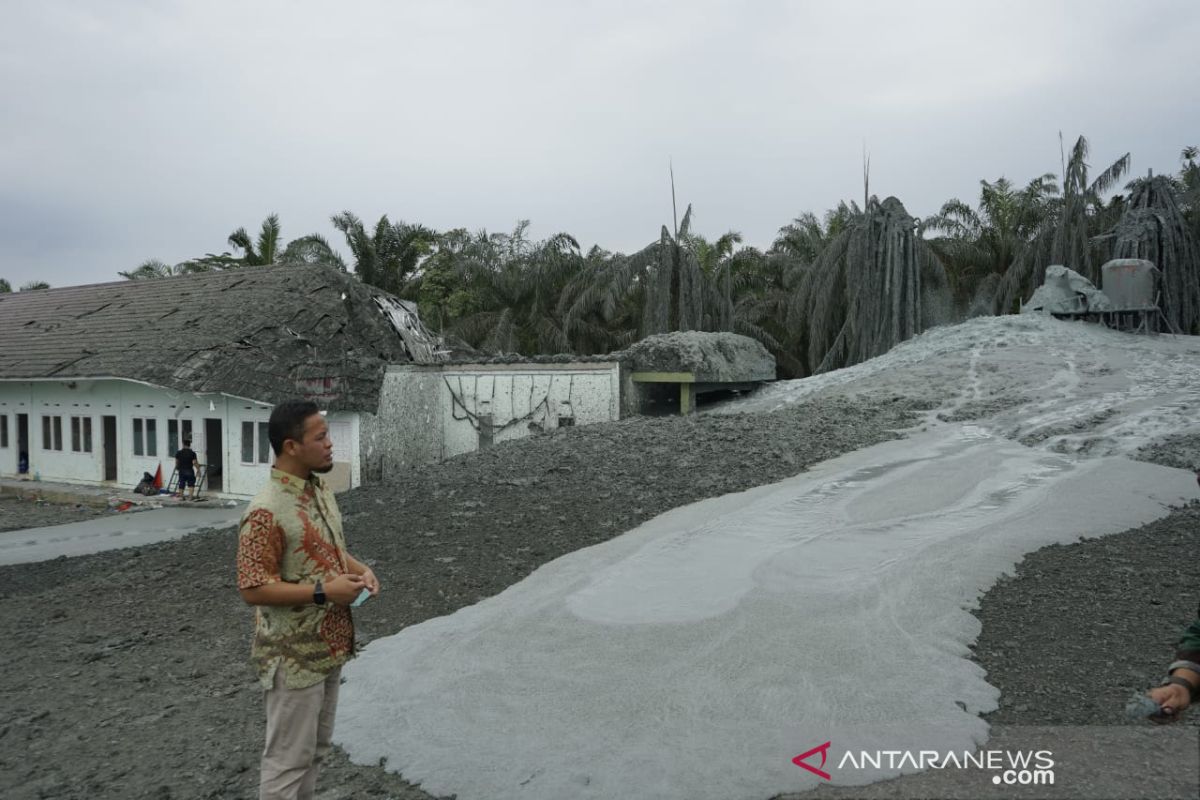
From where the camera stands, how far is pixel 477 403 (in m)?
18.4

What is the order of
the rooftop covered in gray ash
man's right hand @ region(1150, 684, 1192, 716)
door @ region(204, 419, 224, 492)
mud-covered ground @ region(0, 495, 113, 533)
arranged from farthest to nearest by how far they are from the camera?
door @ region(204, 419, 224, 492)
the rooftop covered in gray ash
mud-covered ground @ region(0, 495, 113, 533)
man's right hand @ region(1150, 684, 1192, 716)

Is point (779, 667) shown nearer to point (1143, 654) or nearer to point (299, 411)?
point (1143, 654)

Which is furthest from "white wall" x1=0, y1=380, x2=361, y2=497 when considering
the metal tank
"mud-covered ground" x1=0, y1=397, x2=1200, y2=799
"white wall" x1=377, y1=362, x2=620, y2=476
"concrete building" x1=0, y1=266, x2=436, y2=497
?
the metal tank

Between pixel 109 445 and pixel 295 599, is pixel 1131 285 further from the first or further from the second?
pixel 109 445

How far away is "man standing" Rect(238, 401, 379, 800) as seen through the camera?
3.04 m

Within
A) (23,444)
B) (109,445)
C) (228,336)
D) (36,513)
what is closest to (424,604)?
(228,336)

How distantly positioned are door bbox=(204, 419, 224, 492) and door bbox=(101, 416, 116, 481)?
3183 mm

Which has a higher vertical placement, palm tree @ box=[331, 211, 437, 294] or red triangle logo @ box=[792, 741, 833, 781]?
palm tree @ box=[331, 211, 437, 294]

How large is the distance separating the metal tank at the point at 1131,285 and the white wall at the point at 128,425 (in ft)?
53.2

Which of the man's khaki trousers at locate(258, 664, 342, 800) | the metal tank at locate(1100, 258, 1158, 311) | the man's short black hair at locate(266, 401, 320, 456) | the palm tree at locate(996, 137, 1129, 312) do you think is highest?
the palm tree at locate(996, 137, 1129, 312)

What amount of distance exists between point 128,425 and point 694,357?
12627mm

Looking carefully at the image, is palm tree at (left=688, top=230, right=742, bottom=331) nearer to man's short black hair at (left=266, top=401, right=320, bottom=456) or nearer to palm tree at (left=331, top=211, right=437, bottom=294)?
palm tree at (left=331, top=211, right=437, bottom=294)

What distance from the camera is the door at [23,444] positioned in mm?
20766

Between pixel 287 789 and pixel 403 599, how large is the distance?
14.4 feet
